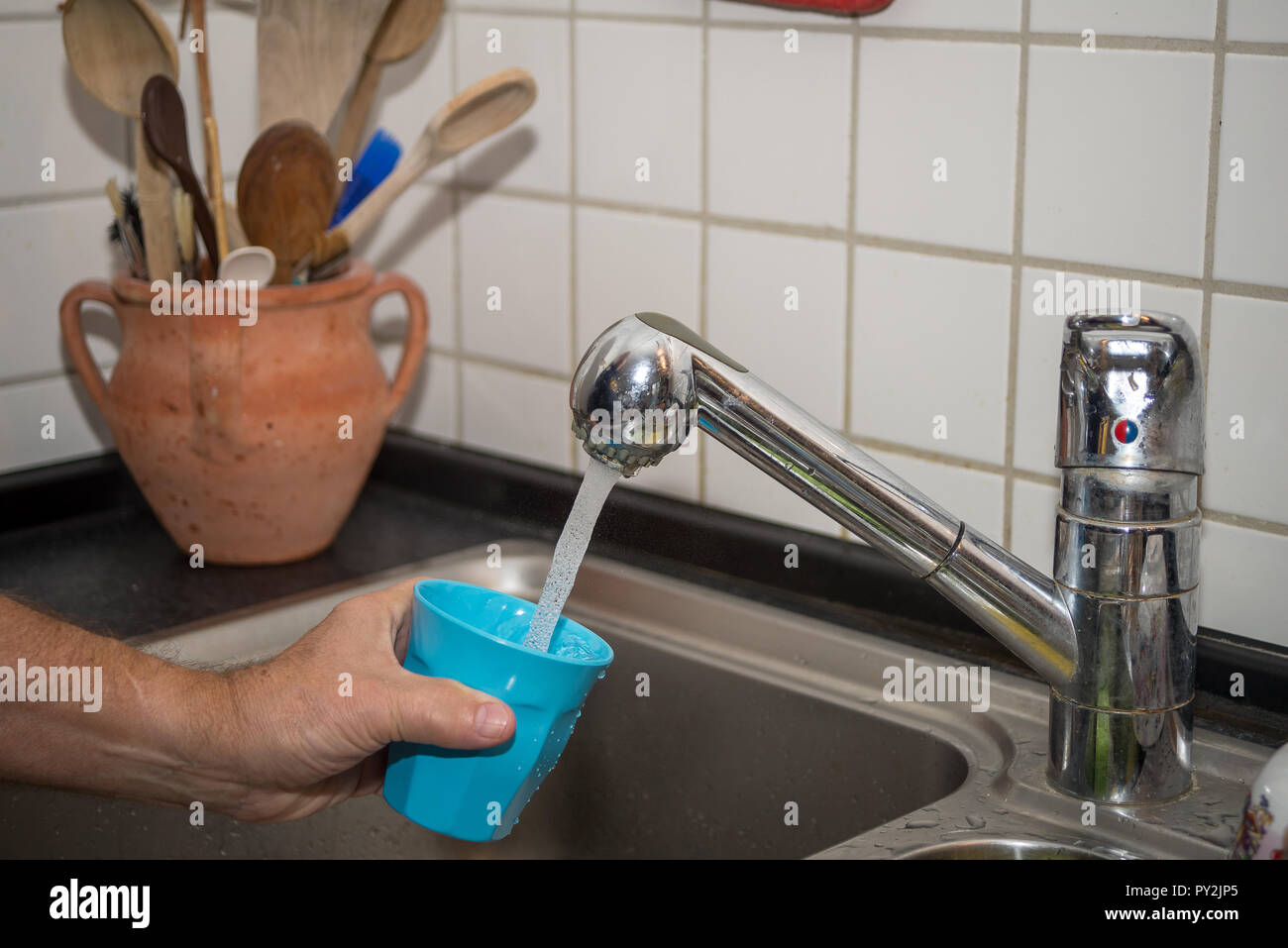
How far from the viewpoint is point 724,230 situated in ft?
3.22

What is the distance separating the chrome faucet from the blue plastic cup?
3.8 inches

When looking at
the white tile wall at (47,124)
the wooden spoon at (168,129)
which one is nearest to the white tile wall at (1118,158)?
the wooden spoon at (168,129)

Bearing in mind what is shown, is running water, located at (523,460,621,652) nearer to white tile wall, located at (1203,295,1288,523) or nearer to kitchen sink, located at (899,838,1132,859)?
kitchen sink, located at (899,838,1132,859)

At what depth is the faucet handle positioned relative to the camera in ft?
2.17

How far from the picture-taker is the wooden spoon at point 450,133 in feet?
3.23

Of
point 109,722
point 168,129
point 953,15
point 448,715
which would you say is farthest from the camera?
point 168,129

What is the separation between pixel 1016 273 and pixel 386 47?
0.50 m

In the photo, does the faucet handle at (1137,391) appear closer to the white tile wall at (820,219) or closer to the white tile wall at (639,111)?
the white tile wall at (820,219)

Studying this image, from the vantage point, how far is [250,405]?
3.22ft

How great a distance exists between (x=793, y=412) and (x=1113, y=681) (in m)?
0.21

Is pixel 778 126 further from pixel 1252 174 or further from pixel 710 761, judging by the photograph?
pixel 710 761

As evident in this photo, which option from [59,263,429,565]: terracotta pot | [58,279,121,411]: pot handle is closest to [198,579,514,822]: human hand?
Result: [59,263,429,565]: terracotta pot

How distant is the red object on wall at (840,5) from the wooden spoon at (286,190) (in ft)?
1.04

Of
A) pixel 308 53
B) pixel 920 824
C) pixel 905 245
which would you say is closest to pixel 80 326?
pixel 308 53
